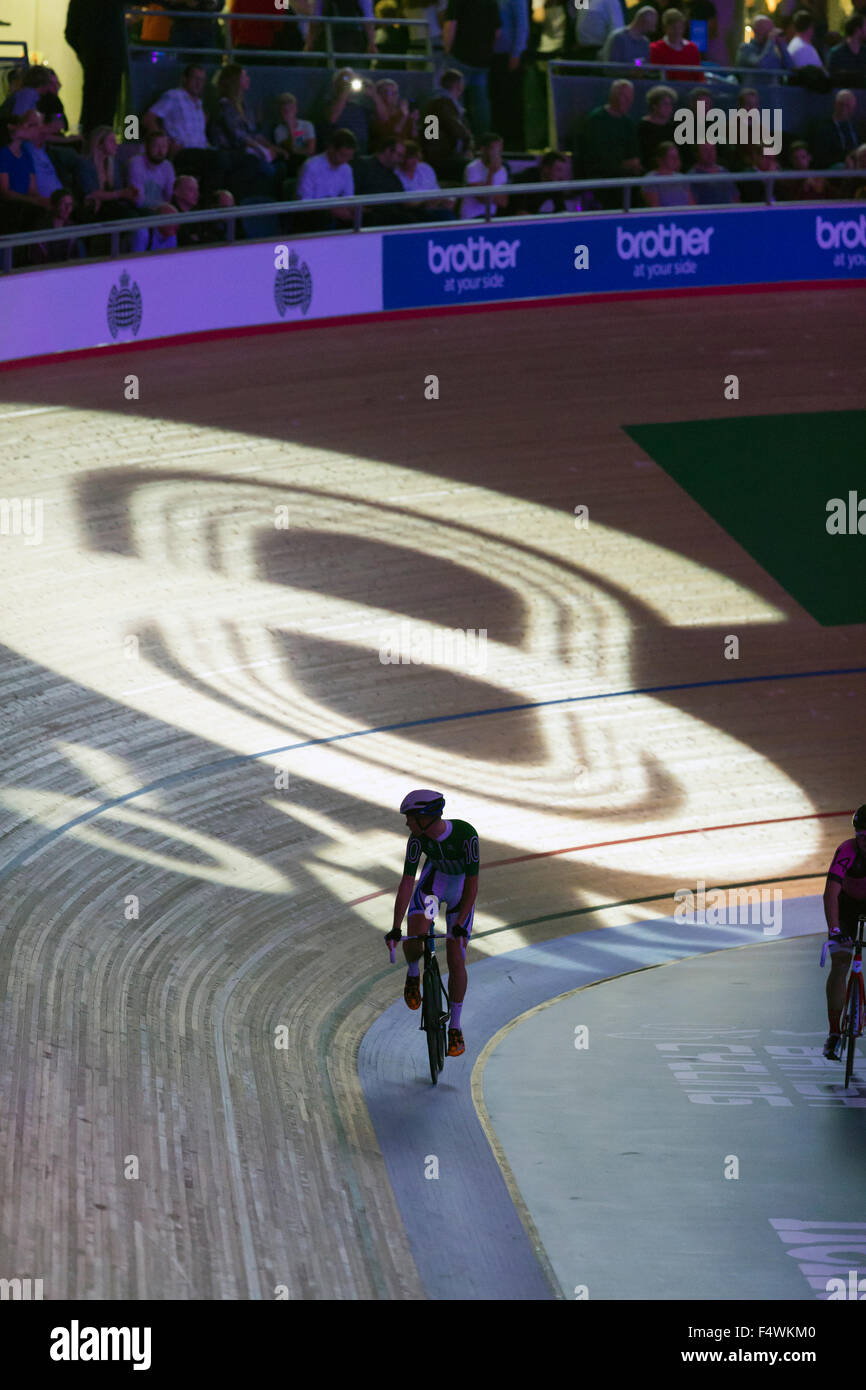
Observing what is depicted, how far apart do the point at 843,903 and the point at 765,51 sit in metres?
7.68

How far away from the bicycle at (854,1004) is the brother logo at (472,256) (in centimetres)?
522

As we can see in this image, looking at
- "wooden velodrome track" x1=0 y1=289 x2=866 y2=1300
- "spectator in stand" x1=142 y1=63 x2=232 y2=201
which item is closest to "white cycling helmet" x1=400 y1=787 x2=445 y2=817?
"wooden velodrome track" x1=0 y1=289 x2=866 y2=1300

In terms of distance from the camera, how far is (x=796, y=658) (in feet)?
29.2

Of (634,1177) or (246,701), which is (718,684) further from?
(634,1177)

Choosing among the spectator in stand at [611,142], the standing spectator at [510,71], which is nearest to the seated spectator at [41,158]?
the standing spectator at [510,71]

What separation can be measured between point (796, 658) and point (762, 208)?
10.3 ft

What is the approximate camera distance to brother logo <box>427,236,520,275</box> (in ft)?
30.2

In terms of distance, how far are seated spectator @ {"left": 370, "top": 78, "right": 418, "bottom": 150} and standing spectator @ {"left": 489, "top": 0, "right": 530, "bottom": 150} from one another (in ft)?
3.21

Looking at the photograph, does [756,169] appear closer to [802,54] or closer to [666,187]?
[666,187]

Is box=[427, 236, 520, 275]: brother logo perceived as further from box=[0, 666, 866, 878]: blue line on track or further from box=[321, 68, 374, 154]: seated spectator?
box=[0, 666, 866, 878]: blue line on track

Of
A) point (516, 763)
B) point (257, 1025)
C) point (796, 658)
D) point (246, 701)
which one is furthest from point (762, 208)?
point (257, 1025)

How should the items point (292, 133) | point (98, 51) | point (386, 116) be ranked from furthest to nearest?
1. point (386, 116)
2. point (292, 133)
3. point (98, 51)

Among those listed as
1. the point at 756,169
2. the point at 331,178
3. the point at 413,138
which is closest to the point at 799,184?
the point at 756,169

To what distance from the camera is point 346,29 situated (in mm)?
9375
